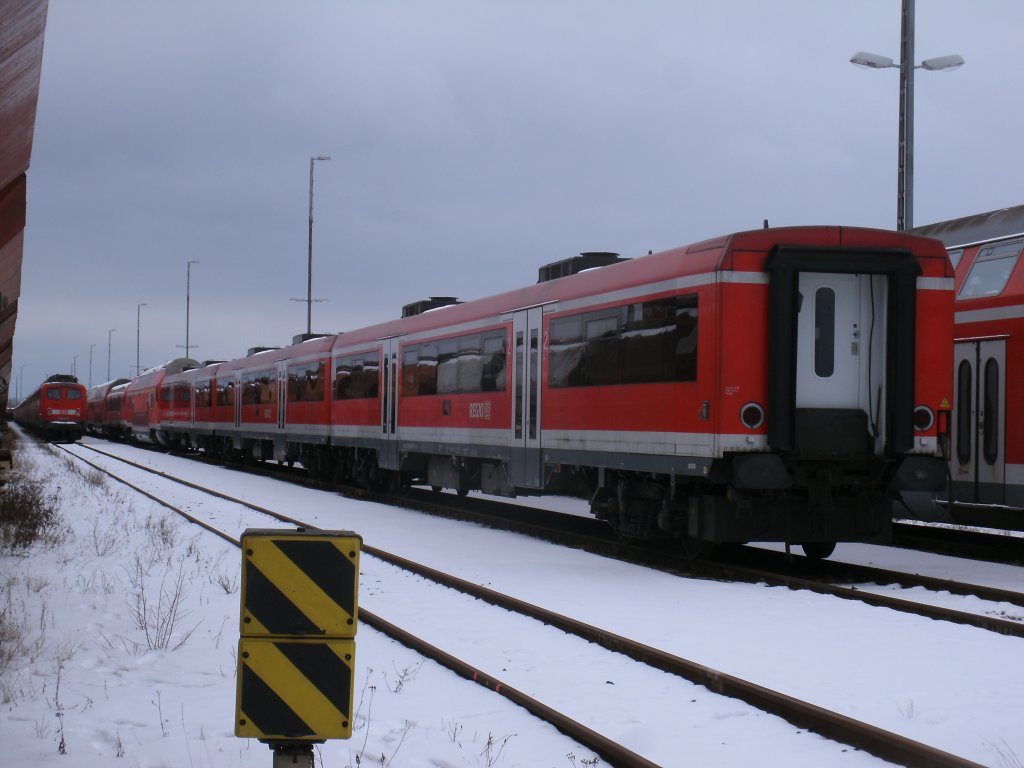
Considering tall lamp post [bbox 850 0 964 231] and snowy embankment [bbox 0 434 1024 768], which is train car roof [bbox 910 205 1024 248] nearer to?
tall lamp post [bbox 850 0 964 231]

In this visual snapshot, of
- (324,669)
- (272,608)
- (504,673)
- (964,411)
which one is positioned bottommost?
(504,673)

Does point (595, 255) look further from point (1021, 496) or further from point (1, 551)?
point (1, 551)

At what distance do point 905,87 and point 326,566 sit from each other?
19.1 m

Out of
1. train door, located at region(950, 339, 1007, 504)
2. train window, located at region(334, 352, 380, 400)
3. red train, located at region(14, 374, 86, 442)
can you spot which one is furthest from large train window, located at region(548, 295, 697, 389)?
red train, located at region(14, 374, 86, 442)

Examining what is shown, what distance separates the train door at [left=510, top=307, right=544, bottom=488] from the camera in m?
15.6

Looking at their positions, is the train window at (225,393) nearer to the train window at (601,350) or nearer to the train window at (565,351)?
the train window at (565,351)

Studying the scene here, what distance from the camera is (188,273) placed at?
7256cm

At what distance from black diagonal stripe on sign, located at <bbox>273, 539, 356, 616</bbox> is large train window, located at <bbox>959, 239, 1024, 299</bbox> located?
447 inches

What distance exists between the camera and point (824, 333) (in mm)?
11750

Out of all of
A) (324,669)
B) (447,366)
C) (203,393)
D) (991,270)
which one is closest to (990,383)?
(991,270)

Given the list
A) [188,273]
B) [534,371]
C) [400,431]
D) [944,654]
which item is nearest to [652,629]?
[944,654]

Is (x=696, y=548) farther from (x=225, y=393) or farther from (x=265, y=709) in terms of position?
(x=225, y=393)

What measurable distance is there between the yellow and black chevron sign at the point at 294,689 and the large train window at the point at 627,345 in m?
7.81

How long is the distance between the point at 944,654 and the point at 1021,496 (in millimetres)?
5959
